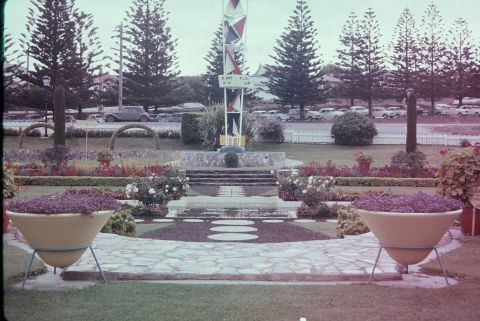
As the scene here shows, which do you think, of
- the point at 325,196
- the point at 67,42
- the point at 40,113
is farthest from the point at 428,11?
the point at 325,196

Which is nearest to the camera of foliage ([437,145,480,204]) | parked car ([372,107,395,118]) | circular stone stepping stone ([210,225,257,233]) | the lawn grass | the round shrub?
the lawn grass

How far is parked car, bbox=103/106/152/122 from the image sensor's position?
3353cm

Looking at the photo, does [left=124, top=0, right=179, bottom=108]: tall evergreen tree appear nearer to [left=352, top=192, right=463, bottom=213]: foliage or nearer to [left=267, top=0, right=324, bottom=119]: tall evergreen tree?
[left=267, top=0, right=324, bottom=119]: tall evergreen tree

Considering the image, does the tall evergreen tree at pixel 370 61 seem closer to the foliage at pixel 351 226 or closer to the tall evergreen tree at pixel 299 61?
the tall evergreen tree at pixel 299 61

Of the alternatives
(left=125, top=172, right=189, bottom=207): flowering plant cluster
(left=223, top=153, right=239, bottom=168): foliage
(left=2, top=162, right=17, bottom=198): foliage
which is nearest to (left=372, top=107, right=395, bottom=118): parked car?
(left=223, top=153, right=239, bottom=168): foliage

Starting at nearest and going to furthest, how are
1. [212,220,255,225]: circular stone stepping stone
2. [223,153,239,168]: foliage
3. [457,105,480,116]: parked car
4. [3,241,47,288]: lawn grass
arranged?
[3,241,47,288]: lawn grass < [212,220,255,225]: circular stone stepping stone < [223,153,239,168]: foliage < [457,105,480,116]: parked car

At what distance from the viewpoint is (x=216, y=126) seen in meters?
22.4

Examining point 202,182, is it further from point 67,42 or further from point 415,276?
point 67,42

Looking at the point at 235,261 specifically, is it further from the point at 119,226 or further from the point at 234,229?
the point at 234,229

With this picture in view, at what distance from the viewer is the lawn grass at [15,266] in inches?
194

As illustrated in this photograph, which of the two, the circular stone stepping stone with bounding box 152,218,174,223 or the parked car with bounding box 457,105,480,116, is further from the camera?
the parked car with bounding box 457,105,480,116

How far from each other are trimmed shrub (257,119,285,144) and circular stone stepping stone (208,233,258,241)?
17996 millimetres

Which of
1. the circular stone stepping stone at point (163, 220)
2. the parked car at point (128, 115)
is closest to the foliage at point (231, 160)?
the circular stone stepping stone at point (163, 220)

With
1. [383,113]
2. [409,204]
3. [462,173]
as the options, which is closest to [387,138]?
[383,113]
